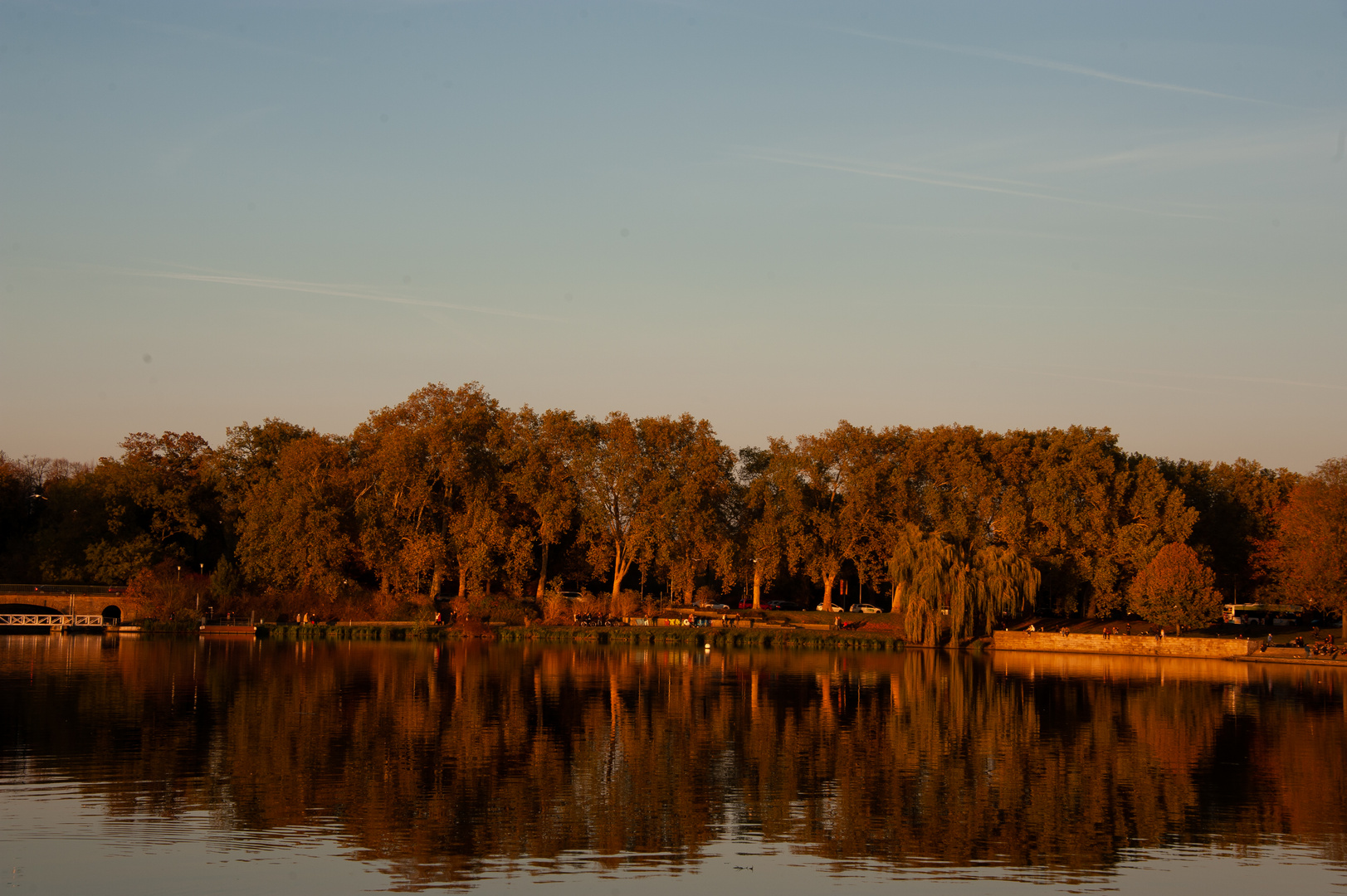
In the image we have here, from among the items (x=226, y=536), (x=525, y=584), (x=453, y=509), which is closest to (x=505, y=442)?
(x=453, y=509)

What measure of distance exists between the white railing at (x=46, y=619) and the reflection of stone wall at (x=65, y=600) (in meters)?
0.94

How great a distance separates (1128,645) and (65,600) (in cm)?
6132

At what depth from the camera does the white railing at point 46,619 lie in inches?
2751

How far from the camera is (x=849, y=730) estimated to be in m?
27.7

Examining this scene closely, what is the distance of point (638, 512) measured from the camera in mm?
73938

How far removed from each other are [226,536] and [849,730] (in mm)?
67878

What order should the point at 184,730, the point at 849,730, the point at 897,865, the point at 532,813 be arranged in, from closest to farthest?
the point at 897,865, the point at 532,813, the point at 184,730, the point at 849,730

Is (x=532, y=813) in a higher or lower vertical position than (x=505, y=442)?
lower

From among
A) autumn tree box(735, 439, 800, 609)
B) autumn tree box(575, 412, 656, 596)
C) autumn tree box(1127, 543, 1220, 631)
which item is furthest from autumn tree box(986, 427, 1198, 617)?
autumn tree box(575, 412, 656, 596)

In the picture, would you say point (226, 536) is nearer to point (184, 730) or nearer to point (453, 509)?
point (453, 509)

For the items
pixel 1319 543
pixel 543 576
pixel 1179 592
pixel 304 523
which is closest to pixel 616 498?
pixel 543 576

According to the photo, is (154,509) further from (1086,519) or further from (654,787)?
(654,787)

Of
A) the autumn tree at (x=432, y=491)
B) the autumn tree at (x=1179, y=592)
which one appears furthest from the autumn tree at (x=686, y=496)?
the autumn tree at (x=1179, y=592)

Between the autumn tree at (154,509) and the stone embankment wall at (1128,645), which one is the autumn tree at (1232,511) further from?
the autumn tree at (154,509)
